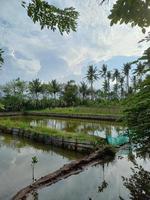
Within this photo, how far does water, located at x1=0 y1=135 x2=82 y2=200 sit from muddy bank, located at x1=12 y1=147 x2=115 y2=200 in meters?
0.79

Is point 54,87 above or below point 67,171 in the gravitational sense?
above

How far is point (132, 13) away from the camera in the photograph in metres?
1.91

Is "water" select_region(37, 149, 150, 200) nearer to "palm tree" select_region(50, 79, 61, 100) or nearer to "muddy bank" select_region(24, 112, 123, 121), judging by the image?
"muddy bank" select_region(24, 112, 123, 121)

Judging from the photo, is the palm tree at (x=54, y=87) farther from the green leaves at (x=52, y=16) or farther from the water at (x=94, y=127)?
the green leaves at (x=52, y=16)

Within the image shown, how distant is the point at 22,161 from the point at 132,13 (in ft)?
45.3

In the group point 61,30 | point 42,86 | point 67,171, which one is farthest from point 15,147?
point 42,86

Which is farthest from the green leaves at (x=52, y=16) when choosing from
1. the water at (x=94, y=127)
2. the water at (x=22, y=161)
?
the water at (x=94, y=127)

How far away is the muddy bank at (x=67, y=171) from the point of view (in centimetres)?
925

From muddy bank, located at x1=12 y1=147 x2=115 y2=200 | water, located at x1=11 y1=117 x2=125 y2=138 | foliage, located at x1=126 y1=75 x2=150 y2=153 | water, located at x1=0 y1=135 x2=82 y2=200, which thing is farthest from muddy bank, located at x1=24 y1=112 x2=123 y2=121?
foliage, located at x1=126 y1=75 x2=150 y2=153

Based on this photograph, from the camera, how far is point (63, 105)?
184 feet

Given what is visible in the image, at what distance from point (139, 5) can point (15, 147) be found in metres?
17.8

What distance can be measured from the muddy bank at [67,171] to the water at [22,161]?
2.61 feet

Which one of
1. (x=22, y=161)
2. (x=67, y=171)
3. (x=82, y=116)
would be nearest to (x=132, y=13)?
(x=67, y=171)

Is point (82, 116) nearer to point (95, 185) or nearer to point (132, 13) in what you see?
point (95, 185)
